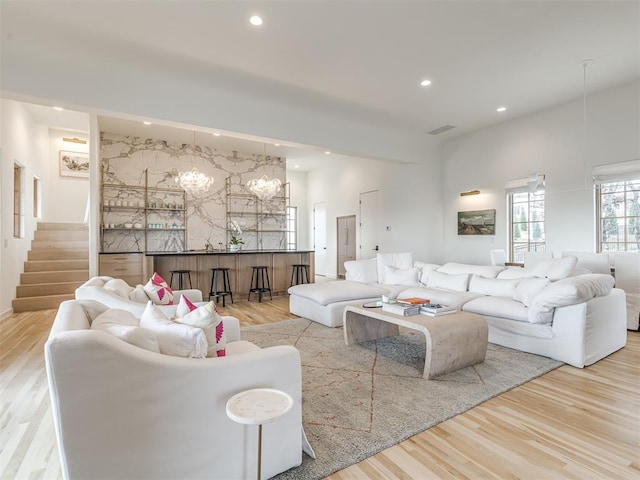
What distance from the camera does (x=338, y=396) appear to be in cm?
255

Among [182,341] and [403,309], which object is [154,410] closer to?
[182,341]

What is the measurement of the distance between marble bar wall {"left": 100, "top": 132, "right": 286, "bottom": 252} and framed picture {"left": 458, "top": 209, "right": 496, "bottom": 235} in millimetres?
4745

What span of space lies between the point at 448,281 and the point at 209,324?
13.3ft

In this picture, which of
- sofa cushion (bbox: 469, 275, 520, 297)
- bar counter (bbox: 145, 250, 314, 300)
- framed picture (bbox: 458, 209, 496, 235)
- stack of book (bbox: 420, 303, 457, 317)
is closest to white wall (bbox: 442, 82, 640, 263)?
framed picture (bbox: 458, 209, 496, 235)

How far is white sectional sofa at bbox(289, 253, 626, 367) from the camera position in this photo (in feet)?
10.3

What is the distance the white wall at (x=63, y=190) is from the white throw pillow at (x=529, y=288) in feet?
32.5

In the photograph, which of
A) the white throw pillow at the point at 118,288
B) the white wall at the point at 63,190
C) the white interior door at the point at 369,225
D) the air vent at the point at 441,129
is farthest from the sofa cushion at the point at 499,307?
the white wall at the point at 63,190

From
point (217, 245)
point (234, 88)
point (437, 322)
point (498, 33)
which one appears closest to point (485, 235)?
point (498, 33)

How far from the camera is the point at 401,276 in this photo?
17.9 feet

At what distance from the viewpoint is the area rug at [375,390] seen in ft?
6.46

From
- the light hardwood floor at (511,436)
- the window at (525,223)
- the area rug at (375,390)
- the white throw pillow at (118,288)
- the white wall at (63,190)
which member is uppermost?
the white wall at (63,190)

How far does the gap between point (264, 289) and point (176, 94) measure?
3.79 meters

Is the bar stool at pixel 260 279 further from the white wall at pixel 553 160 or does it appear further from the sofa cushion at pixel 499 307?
the white wall at pixel 553 160

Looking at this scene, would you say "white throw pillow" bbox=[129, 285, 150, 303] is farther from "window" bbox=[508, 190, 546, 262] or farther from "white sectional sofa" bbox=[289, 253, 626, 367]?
"window" bbox=[508, 190, 546, 262]
